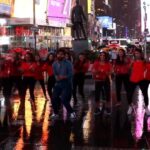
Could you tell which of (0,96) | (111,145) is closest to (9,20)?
(0,96)

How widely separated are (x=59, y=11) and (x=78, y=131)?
205 ft

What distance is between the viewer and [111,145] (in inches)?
407

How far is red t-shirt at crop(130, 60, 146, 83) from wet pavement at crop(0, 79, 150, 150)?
99cm

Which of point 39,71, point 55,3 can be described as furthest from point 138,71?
point 55,3

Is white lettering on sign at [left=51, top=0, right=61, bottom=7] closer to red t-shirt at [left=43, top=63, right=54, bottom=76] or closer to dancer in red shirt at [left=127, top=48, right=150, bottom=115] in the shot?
red t-shirt at [left=43, top=63, right=54, bottom=76]

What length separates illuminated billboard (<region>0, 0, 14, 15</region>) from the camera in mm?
50688

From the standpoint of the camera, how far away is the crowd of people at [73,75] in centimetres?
1352

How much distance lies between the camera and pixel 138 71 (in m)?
14.0

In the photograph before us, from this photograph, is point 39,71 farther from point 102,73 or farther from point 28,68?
point 102,73

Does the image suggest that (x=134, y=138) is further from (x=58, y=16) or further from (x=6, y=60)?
(x=58, y=16)

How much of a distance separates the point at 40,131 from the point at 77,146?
1897 millimetres

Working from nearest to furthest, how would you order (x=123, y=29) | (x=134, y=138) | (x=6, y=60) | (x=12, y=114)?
1. (x=134, y=138)
2. (x=12, y=114)
3. (x=6, y=60)
4. (x=123, y=29)

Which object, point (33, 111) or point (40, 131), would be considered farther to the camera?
point (33, 111)

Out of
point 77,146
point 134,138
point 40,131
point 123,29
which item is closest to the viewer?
point 77,146
